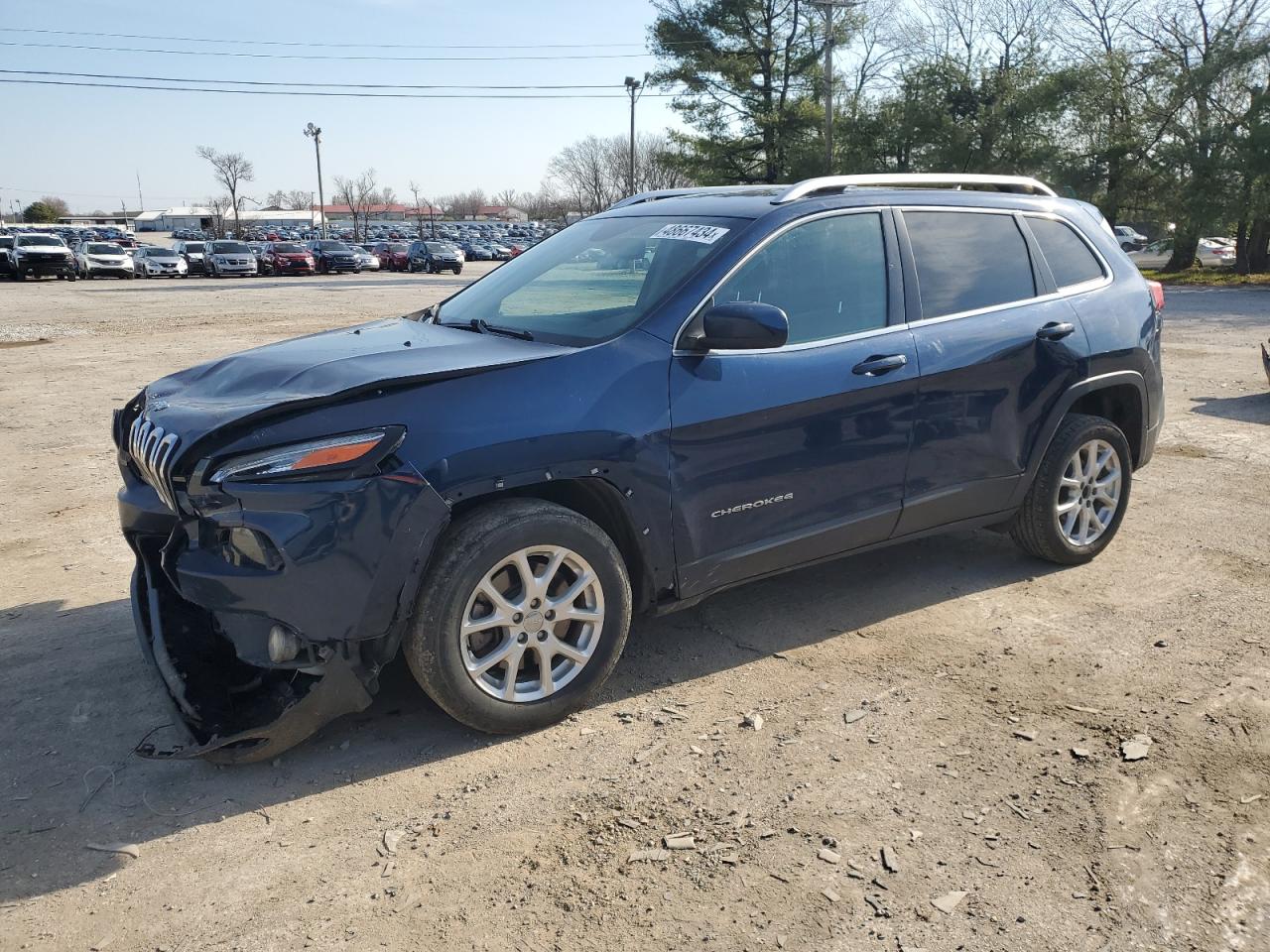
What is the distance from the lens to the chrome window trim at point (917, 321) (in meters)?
3.75

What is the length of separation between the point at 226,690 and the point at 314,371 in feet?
3.58

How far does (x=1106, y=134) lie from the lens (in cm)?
3195

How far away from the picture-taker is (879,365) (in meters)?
4.11

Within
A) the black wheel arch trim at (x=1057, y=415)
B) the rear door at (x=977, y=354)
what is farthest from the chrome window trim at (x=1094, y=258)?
the black wheel arch trim at (x=1057, y=415)

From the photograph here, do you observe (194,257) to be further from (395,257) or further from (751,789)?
(751,789)

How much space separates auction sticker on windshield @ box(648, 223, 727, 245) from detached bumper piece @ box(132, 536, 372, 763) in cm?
204

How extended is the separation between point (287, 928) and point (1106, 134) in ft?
116

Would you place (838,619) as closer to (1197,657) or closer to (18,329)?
(1197,657)

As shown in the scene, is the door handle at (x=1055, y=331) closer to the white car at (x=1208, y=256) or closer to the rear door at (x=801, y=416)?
the rear door at (x=801, y=416)

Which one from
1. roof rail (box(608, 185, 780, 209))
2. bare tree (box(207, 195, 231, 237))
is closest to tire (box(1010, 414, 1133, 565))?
roof rail (box(608, 185, 780, 209))

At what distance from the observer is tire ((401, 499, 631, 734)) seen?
3211mm

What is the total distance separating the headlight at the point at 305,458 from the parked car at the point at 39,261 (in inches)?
1534

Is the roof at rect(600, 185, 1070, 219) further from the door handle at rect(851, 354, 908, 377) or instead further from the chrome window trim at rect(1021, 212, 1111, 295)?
the door handle at rect(851, 354, 908, 377)

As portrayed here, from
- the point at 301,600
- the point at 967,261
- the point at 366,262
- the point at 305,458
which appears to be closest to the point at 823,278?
the point at 967,261
